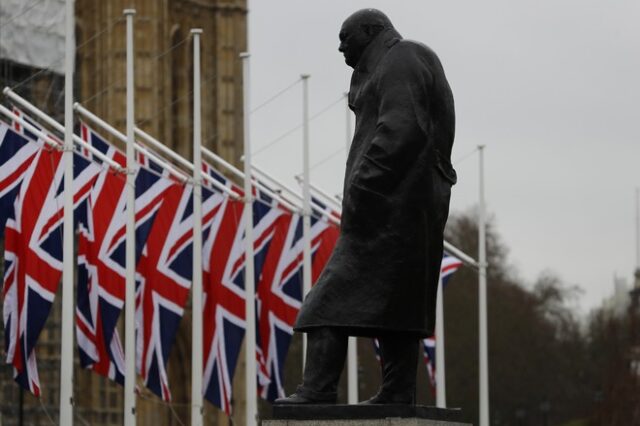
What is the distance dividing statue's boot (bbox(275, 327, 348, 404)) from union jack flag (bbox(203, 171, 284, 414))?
2201 centimetres

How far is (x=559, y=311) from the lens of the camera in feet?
332

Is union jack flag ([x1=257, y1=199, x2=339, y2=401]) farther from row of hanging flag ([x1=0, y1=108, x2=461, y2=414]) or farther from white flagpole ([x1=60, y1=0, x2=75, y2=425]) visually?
white flagpole ([x1=60, y1=0, x2=75, y2=425])

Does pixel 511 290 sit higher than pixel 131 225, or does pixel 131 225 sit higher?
pixel 511 290

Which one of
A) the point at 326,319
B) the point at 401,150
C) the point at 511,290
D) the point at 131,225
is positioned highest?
the point at 511,290

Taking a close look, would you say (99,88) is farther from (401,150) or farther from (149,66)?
(401,150)

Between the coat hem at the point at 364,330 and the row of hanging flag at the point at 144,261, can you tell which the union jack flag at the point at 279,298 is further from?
the coat hem at the point at 364,330

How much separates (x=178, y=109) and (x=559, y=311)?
43.9m

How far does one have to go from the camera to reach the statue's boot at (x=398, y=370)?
15266mm

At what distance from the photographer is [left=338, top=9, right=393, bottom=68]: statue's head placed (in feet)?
51.4

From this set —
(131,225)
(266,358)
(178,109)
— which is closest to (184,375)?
(178,109)

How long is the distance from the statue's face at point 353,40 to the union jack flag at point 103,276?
18.5m

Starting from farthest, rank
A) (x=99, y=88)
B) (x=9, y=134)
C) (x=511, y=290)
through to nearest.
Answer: (x=511, y=290)
(x=99, y=88)
(x=9, y=134)

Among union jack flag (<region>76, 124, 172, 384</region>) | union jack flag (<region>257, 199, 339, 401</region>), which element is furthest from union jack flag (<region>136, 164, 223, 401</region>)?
union jack flag (<region>257, 199, 339, 401</region>)

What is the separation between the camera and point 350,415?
583 inches
